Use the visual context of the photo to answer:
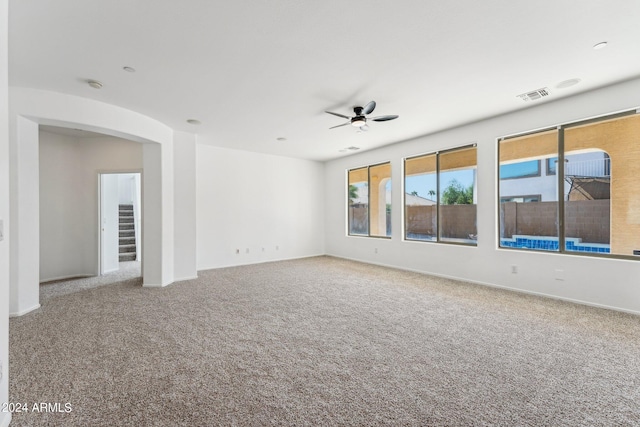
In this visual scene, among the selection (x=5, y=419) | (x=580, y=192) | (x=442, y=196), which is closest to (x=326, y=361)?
(x=5, y=419)

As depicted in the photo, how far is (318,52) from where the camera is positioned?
2729mm

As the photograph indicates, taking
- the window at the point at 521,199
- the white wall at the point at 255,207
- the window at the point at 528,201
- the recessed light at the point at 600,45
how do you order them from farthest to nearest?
the white wall at the point at 255,207, the window at the point at 521,199, the window at the point at 528,201, the recessed light at the point at 600,45

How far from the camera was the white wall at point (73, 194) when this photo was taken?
527cm

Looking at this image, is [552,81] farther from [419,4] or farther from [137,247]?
[137,247]

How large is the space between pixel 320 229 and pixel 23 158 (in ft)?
20.5

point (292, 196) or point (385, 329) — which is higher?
point (292, 196)

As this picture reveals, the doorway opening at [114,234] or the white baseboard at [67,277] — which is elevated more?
the doorway opening at [114,234]

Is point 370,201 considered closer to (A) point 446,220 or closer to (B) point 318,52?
(A) point 446,220

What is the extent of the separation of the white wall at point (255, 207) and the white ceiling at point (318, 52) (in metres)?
2.25

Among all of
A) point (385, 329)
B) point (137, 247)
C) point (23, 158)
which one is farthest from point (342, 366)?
point (137, 247)

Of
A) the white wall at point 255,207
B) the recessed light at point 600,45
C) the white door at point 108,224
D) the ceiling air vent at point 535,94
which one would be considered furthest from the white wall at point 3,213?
the ceiling air vent at point 535,94

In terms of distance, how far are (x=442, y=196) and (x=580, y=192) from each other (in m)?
2.08

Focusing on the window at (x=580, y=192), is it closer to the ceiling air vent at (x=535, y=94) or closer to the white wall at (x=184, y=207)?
the ceiling air vent at (x=535, y=94)

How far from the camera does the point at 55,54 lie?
271cm
